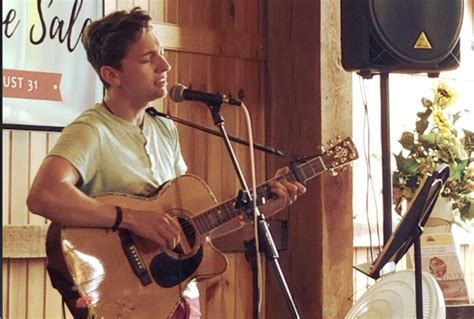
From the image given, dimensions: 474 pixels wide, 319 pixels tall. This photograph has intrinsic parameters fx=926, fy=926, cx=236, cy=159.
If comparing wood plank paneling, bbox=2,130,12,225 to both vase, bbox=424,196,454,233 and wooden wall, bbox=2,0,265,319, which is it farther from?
vase, bbox=424,196,454,233

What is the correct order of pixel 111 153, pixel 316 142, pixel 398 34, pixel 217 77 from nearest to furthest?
1. pixel 111 153
2. pixel 398 34
3. pixel 316 142
4. pixel 217 77

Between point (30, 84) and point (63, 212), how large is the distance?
2.08 feet

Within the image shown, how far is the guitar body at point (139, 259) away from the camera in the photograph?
2441 mm

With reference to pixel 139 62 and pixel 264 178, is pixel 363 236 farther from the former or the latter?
pixel 139 62

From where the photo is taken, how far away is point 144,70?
274 cm

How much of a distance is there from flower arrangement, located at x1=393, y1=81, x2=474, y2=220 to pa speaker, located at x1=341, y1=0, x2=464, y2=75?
538mm

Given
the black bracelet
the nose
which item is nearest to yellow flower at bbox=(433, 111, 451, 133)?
Answer: the nose

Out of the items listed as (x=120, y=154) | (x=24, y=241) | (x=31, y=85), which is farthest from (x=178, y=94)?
(x=24, y=241)

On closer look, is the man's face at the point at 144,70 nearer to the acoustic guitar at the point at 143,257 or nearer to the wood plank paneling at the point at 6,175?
the acoustic guitar at the point at 143,257

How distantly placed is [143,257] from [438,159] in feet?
4.81

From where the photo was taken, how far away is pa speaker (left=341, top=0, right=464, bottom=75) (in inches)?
119

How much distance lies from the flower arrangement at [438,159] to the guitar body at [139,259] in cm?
112

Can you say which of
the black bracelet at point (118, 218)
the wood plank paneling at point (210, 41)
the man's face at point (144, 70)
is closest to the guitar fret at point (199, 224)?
the black bracelet at point (118, 218)

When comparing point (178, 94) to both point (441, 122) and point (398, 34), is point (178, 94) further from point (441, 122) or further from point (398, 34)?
point (441, 122)
